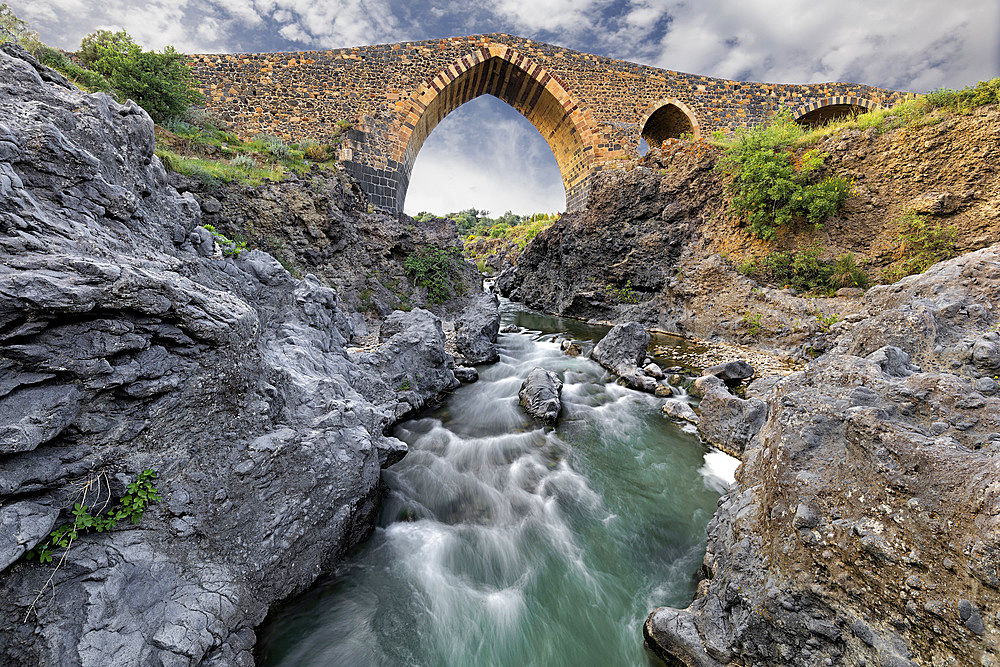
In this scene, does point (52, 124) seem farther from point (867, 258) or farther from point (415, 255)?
point (867, 258)

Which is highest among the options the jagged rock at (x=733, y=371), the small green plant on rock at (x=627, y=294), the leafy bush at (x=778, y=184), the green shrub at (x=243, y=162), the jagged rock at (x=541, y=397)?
the leafy bush at (x=778, y=184)

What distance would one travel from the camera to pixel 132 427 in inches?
81.0

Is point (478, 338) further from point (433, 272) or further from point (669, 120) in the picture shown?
point (669, 120)

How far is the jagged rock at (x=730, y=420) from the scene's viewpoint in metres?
4.39

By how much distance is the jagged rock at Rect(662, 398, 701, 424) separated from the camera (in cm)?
524

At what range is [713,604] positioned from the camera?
2123mm

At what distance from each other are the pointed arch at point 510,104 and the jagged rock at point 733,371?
11.1 metres

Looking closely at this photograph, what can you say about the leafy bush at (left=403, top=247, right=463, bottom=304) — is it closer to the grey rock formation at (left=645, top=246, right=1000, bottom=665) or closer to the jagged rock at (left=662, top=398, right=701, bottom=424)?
the jagged rock at (left=662, top=398, right=701, bottom=424)

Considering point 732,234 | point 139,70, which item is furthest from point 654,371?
point 139,70

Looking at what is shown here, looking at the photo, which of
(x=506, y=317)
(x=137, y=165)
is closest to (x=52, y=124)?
(x=137, y=165)

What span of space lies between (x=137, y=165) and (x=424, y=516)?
479cm

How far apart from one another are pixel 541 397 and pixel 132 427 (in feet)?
15.4

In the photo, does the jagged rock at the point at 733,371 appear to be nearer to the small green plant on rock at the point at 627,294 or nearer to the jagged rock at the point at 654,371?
the jagged rock at the point at 654,371

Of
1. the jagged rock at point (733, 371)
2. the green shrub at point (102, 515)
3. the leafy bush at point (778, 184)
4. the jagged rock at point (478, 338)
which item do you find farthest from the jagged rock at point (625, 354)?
the green shrub at point (102, 515)
